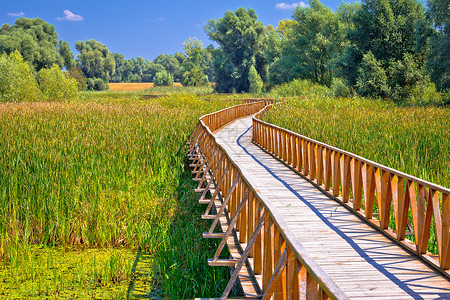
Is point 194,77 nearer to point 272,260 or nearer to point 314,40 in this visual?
point 314,40

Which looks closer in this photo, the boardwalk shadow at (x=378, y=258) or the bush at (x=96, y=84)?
the boardwalk shadow at (x=378, y=258)

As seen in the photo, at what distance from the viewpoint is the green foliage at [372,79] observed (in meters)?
33.2

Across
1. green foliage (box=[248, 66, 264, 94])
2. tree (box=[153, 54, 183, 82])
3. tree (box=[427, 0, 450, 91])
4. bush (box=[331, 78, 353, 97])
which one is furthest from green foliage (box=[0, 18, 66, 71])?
tree (box=[153, 54, 183, 82])

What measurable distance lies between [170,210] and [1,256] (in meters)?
3.73

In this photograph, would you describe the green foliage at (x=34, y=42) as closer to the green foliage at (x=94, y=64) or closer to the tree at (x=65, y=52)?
the tree at (x=65, y=52)

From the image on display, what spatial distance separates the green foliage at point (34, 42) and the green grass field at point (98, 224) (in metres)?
45.0

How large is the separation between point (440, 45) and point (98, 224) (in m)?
24.7

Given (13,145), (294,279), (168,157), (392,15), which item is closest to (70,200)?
(13,145)

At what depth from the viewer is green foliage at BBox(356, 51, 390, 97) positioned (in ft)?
109

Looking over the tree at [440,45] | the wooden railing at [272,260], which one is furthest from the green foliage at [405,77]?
the wooden railing at [272,260]

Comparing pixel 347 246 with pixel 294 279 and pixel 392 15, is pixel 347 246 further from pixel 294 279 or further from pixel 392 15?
pixel 392 15

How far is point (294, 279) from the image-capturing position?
3.40 meters

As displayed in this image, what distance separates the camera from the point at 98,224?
340 inches

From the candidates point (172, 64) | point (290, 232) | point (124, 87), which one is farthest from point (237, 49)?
point (172, 64)
